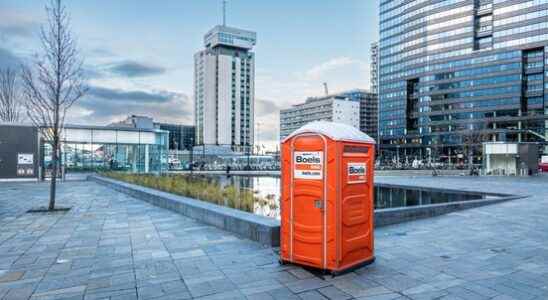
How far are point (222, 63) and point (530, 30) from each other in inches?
3805

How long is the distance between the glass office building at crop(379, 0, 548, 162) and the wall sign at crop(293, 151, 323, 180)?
74.3 meters

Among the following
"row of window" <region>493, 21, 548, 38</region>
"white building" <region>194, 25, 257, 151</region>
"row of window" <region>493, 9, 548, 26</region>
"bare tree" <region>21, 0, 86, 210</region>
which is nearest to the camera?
"bare tree" <region>21, 0, 86, 210</region>

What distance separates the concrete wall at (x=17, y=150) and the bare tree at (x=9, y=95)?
27.1ft

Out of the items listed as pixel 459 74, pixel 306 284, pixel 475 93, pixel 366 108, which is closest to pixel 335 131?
pixel 306 284

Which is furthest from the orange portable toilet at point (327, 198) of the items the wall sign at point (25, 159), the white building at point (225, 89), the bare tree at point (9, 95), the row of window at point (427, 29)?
the white building at point (225, 89)

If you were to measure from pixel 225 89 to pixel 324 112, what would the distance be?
161 feet

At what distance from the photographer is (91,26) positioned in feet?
57.8

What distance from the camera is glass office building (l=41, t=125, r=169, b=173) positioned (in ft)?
93.4

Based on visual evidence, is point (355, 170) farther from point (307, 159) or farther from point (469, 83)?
point (469, 83)

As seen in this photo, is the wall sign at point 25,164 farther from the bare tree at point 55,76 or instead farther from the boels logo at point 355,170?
the boels logo at point 355,170

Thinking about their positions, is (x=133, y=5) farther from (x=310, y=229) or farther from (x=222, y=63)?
(x=222, y=63)

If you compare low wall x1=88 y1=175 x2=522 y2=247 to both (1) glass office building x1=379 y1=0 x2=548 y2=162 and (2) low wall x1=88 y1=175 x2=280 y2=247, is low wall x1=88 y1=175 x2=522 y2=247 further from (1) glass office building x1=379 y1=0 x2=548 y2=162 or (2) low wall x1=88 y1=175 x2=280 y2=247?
(1) glass office building x1=379 y1=0 x2=548 y2=162

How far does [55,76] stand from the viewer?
11.4 metres

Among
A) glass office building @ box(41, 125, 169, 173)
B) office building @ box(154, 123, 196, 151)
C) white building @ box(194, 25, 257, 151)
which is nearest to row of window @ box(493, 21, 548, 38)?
white building @ box(194, 25, 257, 151)
